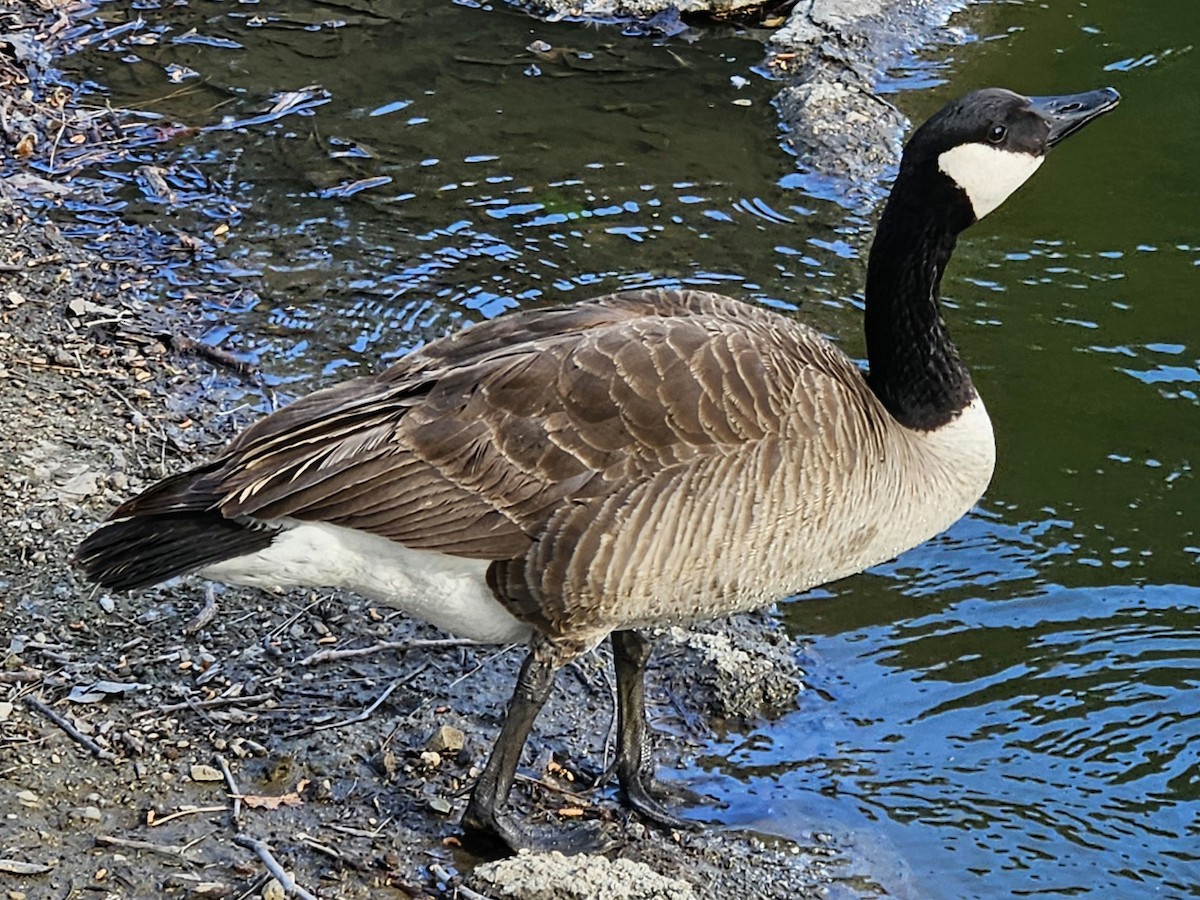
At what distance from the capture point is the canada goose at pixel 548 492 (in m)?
4.18

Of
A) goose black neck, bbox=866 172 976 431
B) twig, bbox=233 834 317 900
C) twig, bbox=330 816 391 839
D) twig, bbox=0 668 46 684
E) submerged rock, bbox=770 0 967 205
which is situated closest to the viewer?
twig, bbox=233 834 317 900

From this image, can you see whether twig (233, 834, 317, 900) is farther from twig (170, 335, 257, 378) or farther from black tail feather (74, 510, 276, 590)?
twig (170, 335, 257, 378)

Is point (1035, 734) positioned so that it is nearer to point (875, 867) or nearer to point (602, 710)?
point (875, 867)

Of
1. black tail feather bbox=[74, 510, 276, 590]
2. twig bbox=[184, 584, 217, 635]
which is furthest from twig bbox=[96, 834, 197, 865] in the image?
twig bbox=[184, 584, 217, 635]

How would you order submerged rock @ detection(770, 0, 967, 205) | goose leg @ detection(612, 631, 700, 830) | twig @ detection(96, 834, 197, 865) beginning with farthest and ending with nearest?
submerged rock @ detection(770, 0, 967, 205)
goose leg @ detection(612, 631, 700, 830)
twig @ detection(96, 834, 197, 865)

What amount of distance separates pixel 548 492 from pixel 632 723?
102cm

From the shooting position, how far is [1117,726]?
536 cm

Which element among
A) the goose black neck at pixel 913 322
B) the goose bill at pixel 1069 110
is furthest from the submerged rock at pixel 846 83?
the goose black neck at pixel 913 322

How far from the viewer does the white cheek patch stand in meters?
4.73

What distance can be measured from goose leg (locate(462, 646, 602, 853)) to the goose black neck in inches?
61.0

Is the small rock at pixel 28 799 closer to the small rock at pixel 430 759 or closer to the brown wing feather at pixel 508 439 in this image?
the brown wing feather at pixel 508 439

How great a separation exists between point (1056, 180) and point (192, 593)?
19.4 feet

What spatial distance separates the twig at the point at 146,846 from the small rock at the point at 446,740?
933 mm

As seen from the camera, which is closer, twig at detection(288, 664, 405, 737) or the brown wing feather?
the brown wing feather
